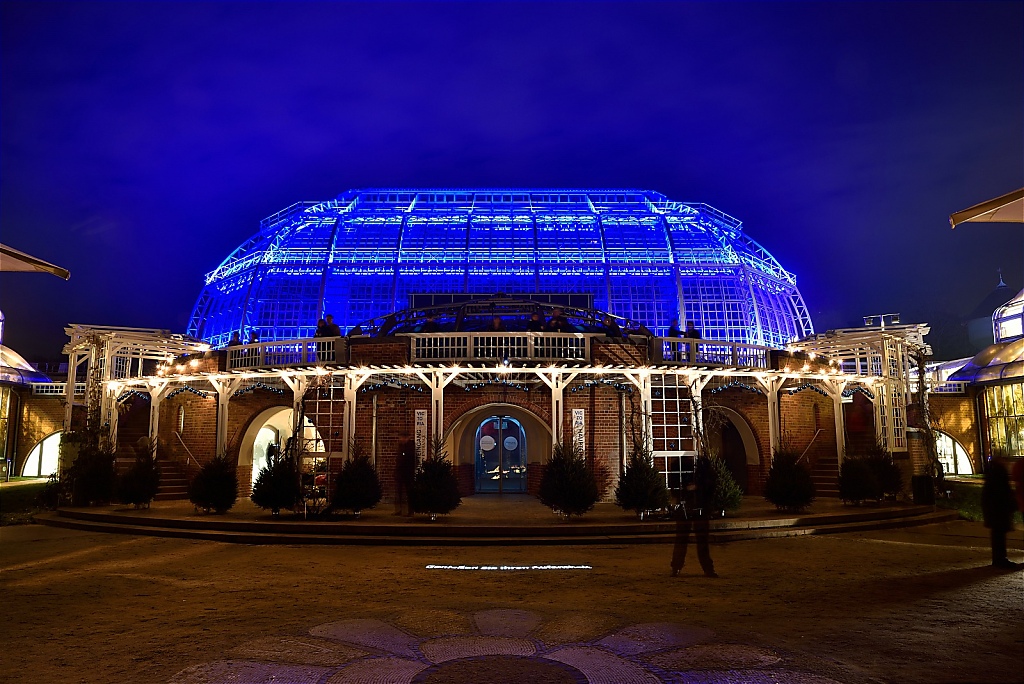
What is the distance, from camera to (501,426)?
2214 centimetres

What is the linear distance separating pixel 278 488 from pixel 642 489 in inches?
299

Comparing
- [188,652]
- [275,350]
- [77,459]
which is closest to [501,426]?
[275,350]

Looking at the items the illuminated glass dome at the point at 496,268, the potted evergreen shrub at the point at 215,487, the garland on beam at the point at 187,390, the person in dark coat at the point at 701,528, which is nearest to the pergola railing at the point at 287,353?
the garland on beam at the point at 187,390

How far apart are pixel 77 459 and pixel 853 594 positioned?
58.6ft

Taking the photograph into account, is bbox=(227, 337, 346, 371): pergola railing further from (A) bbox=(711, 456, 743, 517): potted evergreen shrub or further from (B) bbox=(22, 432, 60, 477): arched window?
(B) bbox=(22, 432, 60, 477): arched window

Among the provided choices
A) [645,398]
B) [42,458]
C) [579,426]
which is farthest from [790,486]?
[42,458]

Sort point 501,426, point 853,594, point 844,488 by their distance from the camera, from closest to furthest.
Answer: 1. point 853,594
2. point 844,488
3. point 501,426

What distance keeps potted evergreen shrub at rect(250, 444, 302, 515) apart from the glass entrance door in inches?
331

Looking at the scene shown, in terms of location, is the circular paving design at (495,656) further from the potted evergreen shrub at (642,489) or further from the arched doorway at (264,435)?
the arched doorway at (264,435)

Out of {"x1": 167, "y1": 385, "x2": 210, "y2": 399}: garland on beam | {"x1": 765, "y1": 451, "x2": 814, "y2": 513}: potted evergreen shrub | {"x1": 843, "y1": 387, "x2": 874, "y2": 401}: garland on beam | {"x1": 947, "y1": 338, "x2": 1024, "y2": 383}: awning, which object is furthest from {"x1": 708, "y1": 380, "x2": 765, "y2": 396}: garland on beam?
{"x1": 167, "y1": 385, "x2": 210, "y2": 399}: garland on beam

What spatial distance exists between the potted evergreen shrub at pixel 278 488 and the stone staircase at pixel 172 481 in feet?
21.4

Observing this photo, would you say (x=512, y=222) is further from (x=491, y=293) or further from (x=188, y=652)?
(x=188, y=652)

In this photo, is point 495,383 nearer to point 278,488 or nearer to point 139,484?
point 278,488

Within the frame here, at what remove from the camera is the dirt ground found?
18.5 ft
